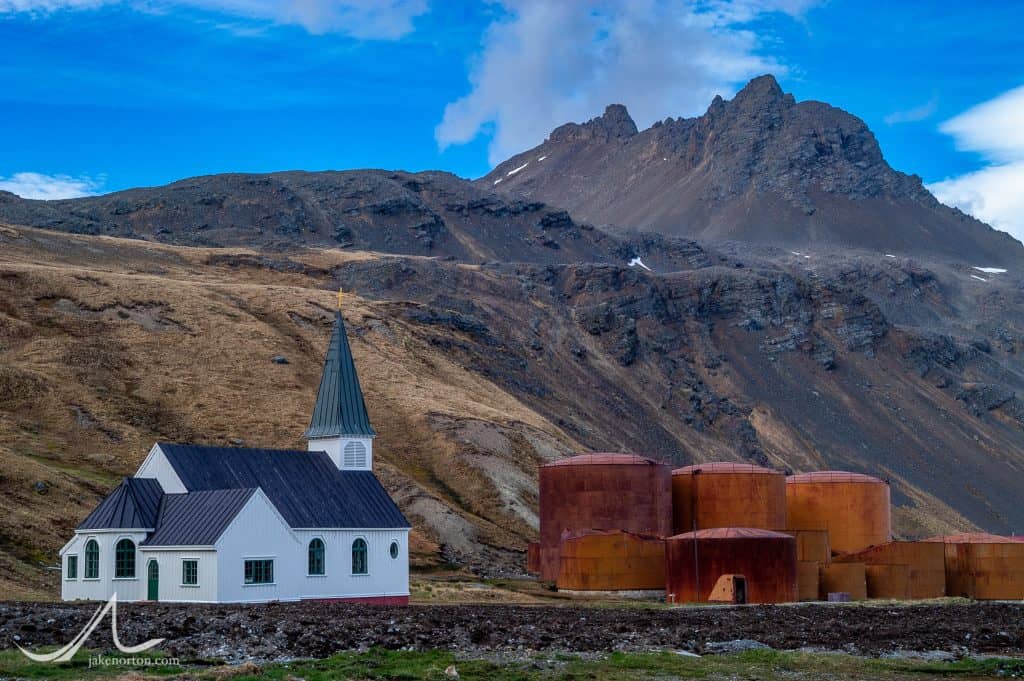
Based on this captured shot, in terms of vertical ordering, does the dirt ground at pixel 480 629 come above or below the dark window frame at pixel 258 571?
below

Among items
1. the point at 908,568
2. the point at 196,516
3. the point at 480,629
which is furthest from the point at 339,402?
the point at 908,568

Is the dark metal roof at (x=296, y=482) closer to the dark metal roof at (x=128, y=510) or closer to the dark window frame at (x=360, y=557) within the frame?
the dark window frame at (x=360, y=557)

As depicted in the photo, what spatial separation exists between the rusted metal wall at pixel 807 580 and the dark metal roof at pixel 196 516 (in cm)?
3272

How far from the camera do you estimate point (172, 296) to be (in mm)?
121938

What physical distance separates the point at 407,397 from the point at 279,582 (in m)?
60.4

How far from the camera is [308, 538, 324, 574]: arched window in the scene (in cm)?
5597

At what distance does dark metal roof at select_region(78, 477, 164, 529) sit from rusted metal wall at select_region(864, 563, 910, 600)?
136ft

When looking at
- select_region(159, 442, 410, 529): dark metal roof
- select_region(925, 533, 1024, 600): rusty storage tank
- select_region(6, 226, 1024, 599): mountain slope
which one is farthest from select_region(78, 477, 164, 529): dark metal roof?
select_region(925, 533, 1024, 600): rusty storage tank

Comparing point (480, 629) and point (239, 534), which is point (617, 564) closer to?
point (239, 534)

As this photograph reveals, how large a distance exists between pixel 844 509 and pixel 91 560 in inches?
2078

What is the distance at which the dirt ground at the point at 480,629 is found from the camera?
3572cm

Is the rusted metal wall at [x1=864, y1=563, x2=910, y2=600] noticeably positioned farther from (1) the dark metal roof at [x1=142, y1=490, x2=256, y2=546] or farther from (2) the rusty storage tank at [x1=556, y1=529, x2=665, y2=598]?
(1) the dark metal roof at [x1=142, y1=490, x2=256, y2=546]

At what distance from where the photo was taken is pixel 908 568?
7656cm

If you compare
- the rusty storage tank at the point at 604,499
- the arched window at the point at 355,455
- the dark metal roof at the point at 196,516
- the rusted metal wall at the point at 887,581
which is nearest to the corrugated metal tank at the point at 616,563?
the rusty storage tank at the point at 604,499
